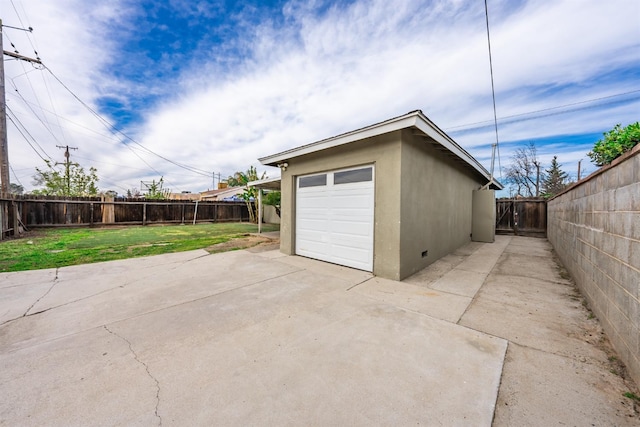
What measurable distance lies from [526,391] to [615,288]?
1.59 meters

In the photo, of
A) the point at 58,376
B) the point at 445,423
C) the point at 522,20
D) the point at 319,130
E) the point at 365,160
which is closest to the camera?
the point at 445,423

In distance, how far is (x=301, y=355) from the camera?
7.05 ft

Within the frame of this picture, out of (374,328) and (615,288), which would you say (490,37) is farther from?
(374,328)

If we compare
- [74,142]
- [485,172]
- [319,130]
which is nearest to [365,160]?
[485,172]

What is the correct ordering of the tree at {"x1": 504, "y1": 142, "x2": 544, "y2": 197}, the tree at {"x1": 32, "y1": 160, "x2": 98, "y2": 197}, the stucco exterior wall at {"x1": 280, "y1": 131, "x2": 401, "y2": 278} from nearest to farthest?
1. the stucco exterior wall at {"x1": 280, "y1": 131, "x2": 401, "y2": 278}
2. the tree at {"x1": 32, "y1": 160, "x2": 98, "y2": 197}
3. the tree at {"x1": 504, "y1": 142, "x2": 544, "y2": 197}

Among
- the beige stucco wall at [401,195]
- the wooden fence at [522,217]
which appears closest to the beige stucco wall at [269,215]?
the beige stucco wall at [401,195]

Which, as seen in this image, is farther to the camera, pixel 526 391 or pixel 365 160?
pixel 365 160

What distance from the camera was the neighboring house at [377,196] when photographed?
14.6 feet

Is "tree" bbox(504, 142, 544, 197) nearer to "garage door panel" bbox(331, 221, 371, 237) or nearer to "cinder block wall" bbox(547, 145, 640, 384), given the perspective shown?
"cinder block wall" bbox(547, 145, 640, 384)

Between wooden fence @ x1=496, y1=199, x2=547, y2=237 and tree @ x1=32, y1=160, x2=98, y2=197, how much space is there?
26.0 metres

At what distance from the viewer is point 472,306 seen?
10.7ft

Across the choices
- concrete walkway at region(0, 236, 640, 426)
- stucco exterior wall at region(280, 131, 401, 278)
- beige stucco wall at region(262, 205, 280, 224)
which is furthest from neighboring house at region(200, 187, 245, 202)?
concrete walkway at region(0, 236, 640, 426)

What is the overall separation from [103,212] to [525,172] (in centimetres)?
3203

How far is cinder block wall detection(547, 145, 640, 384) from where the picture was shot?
6.20 feet
